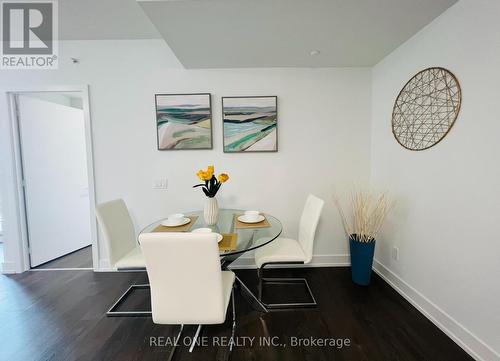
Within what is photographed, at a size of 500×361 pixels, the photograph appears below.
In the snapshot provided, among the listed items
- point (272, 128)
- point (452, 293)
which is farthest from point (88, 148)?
point (452, 293)

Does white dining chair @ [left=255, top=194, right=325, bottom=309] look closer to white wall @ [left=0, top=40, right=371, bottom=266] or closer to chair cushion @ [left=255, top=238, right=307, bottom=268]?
chair cushion @ [left=255, top=238, right=307, bottom=268]

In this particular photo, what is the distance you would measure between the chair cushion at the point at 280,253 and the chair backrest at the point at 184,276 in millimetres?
702

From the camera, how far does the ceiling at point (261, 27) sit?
1487mm

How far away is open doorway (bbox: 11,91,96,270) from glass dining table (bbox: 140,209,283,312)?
1.57m

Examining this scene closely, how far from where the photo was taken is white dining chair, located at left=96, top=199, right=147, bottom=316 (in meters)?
1.82

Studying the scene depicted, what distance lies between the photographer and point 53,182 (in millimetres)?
2820

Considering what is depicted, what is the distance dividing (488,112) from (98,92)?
3.58 meters

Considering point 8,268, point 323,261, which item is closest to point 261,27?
point 323,261

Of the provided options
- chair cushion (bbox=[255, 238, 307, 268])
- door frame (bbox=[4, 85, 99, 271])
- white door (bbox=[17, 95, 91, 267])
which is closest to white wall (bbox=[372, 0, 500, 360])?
chair cushion (bbox=[255, 238, 307, 268])

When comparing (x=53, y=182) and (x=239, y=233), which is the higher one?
(x=53, y=182)

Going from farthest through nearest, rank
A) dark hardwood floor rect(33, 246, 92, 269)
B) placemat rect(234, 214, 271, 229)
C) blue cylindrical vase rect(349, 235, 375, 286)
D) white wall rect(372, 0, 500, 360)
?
dark hardwood floor rect(33, 246, 92, 269) < blue cylindrical vase rect(349, 235, 375, 286) < placemat rect(234, 214, 271, 229) < white wall rect(372, 0, 500, 360)

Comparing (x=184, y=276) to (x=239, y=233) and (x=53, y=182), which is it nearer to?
(x=239, y=233)

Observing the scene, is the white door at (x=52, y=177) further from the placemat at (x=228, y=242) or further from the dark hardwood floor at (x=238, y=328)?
the placemat at (x=228, y=242)

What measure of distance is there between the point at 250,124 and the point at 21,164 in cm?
288
